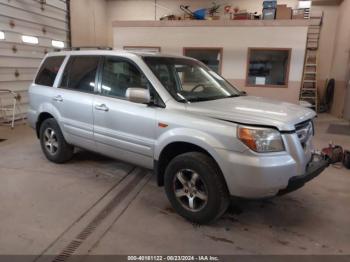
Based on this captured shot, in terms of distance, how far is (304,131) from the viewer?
2605 millimetres

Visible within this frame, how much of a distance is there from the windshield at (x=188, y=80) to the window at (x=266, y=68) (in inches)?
229

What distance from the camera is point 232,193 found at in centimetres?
239

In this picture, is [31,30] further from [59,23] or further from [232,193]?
[232,193]

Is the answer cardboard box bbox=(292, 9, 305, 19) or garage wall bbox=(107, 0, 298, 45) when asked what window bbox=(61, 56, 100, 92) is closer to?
cardboard box bbox=(292, 9, 305, 19)

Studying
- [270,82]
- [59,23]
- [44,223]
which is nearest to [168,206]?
[44,223]

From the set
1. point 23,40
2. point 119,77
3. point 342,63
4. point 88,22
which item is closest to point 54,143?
point 119,77

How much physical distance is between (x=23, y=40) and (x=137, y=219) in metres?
7.07

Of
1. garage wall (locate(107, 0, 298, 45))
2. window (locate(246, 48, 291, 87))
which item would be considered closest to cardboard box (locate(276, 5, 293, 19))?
window (locate(246, 48, 291, 87))

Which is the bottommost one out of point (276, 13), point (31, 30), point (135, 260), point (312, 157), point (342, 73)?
point (135, 260)

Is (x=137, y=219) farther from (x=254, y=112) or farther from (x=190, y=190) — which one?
(x=254, y=112)

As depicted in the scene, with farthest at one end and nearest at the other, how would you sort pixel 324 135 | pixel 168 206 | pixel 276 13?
pixel 276 13 → pixel 324 135 → pixel 168 206

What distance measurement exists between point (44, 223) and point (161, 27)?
7.85 m

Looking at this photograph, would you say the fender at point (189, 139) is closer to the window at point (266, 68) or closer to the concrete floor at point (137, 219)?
the concrete floor at point (137, 219)

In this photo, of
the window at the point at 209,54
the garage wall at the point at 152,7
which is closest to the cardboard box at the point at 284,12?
the window at the point at 209,54
